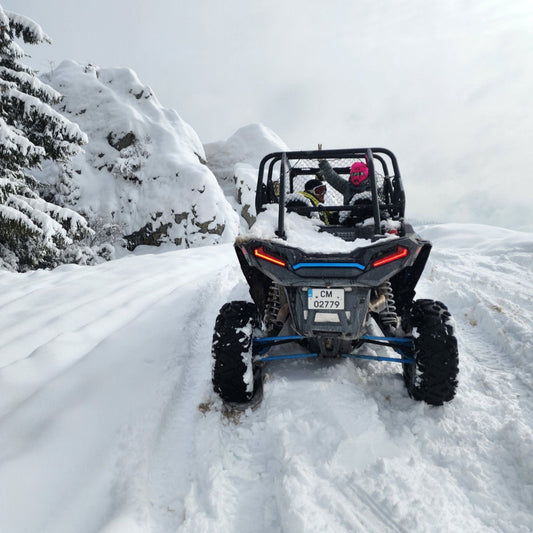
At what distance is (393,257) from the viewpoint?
2211 millimetres

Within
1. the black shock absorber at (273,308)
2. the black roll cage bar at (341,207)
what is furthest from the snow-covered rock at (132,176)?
the black shock absorber at (273,308)

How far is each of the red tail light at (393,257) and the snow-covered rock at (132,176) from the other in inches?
866

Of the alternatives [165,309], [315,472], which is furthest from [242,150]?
[315,472]

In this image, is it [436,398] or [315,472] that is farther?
[436,398]

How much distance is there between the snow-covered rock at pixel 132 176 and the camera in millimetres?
24391

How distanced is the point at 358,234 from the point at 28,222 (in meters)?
7.63

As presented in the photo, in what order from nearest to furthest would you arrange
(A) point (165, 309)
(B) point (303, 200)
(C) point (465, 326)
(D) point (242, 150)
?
(B) point (303, 200) → (C) point (465, 326) → (A) point (165, 309) → (D) point (242, 150)

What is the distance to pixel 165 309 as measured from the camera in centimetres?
434

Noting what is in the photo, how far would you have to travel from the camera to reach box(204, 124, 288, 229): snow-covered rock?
1361 inches

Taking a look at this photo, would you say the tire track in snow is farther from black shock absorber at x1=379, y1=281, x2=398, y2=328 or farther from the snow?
black shock absorber at x1=379, y1=281, x2=398, y2=328

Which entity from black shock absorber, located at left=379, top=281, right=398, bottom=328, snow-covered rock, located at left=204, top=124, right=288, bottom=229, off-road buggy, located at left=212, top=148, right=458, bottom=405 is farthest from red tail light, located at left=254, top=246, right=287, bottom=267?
snow-covered rock, located at left=204, top=124, right=288, bottom=229

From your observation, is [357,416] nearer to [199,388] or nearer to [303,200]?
[199,388]

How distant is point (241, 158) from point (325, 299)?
4260 centimetres

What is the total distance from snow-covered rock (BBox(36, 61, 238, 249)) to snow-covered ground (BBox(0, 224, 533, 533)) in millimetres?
20744
